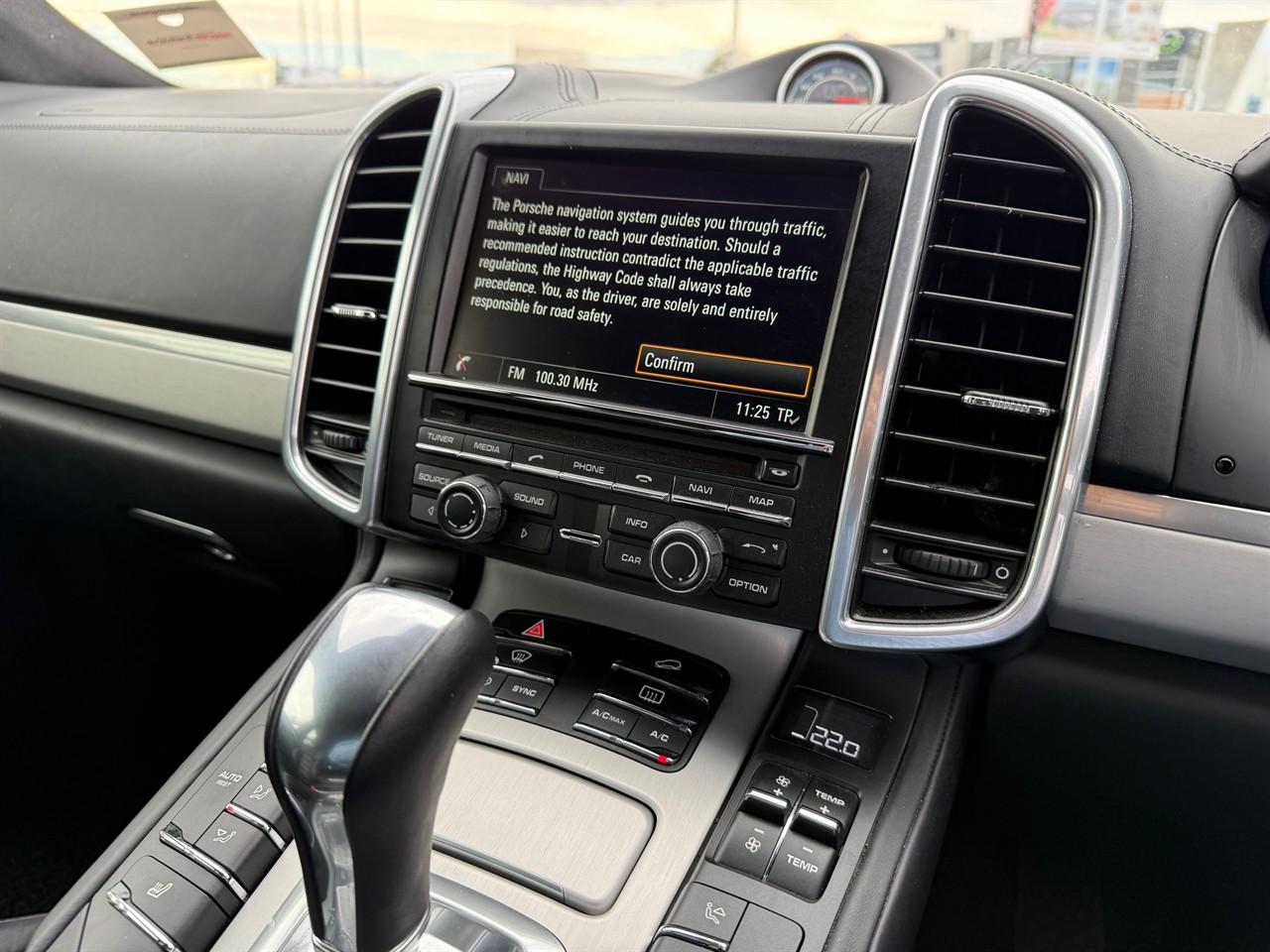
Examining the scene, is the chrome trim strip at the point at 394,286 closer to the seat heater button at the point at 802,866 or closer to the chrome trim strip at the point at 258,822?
the chrome trim strip at the point at 258,822

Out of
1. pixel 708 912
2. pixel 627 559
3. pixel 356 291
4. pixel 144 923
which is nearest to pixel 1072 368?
pixel 627 559

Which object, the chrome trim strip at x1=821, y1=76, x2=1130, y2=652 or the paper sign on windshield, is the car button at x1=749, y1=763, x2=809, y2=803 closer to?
the chrome trim strip at x1=821, y1=76, x2=1130, y2=652

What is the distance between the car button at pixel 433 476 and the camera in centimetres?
107

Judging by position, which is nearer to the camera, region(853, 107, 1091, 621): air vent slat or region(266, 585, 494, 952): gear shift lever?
region(266, 585, 494, 952): gear shift lever

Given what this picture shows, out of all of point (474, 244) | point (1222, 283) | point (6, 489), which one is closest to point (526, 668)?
point (474, 244)

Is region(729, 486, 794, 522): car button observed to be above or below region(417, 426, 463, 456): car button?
below

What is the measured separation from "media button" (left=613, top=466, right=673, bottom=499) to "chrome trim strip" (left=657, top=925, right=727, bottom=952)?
0.35m

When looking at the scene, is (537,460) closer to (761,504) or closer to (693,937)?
(761,504)

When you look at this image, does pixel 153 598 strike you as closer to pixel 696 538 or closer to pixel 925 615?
pixel 696 538

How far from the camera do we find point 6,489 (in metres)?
1.73

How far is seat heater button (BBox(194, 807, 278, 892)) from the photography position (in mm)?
896

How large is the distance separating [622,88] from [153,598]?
3.51 feet

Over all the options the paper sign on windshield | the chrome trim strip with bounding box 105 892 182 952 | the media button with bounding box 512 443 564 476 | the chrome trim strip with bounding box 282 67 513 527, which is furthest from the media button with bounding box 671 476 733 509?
the paper sign on windshield

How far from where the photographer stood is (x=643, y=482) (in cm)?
98
